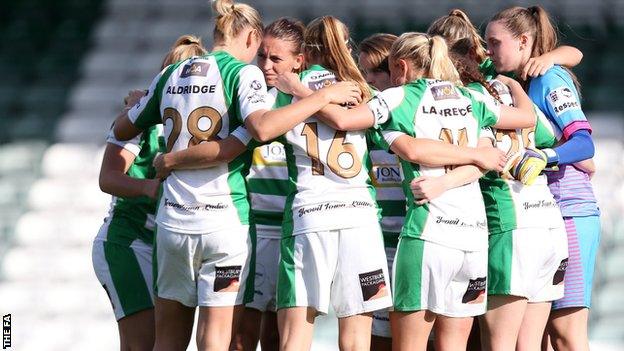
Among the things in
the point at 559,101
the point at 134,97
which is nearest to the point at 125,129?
the point at 134,97

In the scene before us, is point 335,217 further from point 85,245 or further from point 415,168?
point 85,245

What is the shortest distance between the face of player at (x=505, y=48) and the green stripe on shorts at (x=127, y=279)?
187 cm

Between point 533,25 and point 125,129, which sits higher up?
point 533,25

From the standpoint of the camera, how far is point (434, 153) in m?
4.52

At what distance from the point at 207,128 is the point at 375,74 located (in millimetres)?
987

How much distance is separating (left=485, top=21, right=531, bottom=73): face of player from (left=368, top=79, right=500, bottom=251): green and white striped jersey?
50cm

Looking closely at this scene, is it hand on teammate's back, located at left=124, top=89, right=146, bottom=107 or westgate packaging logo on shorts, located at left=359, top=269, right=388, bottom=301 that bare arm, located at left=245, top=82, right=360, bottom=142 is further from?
hand on teammate's back, located at left=124, top=89, right=146, bottom=107

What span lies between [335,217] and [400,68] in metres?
0.70

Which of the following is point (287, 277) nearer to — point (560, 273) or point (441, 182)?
point (441, 182)

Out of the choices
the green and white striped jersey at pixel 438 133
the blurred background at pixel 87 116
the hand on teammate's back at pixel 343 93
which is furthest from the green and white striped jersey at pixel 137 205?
the blurred background at pixel 87 116

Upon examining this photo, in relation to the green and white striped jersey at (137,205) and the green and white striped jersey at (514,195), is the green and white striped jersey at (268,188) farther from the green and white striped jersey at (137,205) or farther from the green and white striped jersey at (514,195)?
the green and white striped jersey at (514,195)

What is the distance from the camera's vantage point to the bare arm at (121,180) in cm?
497

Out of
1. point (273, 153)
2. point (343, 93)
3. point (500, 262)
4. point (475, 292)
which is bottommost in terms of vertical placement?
point (475, 292)

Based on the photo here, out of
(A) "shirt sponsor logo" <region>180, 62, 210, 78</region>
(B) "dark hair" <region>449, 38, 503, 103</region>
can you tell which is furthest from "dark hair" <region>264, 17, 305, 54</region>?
(B) "dark hair" <region>449, 38, 503, 103</region>
